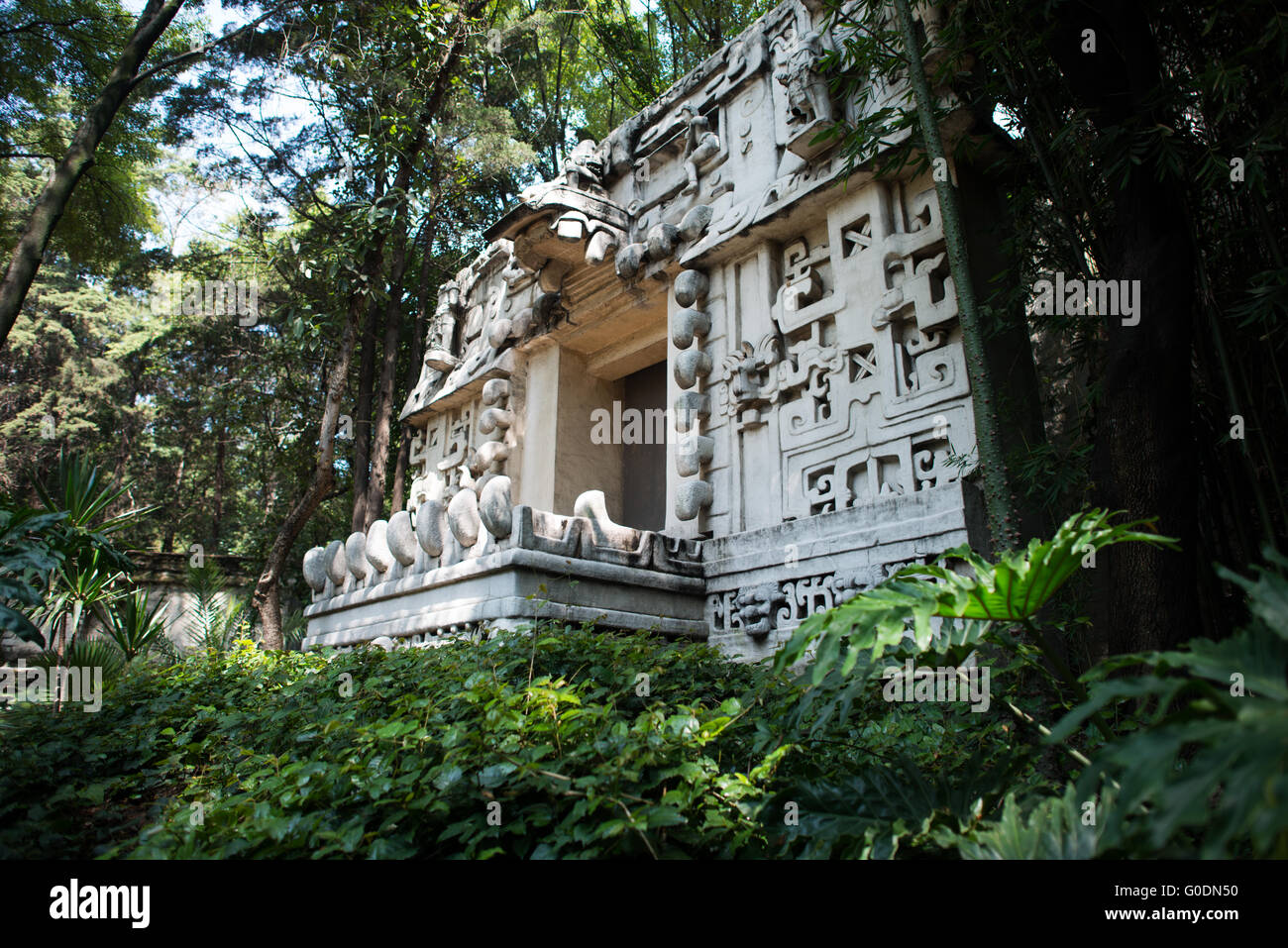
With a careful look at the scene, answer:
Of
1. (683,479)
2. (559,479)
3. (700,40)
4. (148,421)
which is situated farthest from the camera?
(148,421)

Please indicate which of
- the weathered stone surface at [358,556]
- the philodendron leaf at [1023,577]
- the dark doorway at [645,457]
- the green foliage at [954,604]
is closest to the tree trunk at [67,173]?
the weathered stone surface at [358,556]

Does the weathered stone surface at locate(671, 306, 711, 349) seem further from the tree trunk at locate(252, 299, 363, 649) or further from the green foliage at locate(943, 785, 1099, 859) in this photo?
the green foliage at locate(943, 785, 1099, 859)

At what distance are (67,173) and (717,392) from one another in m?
5.58

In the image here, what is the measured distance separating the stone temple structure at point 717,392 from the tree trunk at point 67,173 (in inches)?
123

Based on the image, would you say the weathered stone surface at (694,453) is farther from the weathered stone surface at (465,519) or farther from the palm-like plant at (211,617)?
the palm-like plant at (211,617)

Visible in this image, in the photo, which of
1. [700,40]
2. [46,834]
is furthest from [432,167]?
[46,834]

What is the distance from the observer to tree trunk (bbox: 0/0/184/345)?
5996 mm

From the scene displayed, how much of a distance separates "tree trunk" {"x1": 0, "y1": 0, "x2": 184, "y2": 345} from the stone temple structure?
311cm

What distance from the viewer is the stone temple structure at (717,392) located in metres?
5.15

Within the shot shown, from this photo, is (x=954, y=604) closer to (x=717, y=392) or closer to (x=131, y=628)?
(x=717, y=392)

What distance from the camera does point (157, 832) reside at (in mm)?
2328
